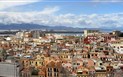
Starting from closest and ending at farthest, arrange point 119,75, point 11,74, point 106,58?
1. point 11,74
2. point 119,75
3. point 106,58

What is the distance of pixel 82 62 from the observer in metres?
11.6

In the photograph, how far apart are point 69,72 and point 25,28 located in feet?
99.5

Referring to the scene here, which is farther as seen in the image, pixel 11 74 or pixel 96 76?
pixel 96 76

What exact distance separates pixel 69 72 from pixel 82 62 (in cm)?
193

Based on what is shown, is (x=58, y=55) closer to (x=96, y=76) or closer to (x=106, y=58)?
(x=106, y=58)

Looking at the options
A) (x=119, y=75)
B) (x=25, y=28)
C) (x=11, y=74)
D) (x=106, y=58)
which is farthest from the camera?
(x=25, y=28)

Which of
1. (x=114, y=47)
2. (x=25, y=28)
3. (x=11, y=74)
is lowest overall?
(x=25, y=28)

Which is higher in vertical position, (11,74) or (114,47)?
(11,74)

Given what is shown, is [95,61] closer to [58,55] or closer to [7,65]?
[58,55]

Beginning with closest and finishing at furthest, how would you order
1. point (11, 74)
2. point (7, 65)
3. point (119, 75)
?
point (11, 74)
point (7, 65)
point (119, 75)

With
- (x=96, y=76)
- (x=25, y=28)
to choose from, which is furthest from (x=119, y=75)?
(x=25, y=28)

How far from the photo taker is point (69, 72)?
31.7 ft

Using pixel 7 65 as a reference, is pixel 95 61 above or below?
below

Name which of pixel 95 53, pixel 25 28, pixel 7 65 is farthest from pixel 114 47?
pixel 25 28
